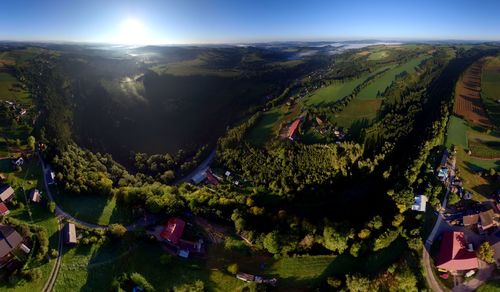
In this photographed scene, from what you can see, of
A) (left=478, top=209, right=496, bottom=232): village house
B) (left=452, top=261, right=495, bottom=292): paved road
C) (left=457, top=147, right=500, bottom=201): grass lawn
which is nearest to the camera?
(left=452, top=261, right=495, bottom=292): paved road

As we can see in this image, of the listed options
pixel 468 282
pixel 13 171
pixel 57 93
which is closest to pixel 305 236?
pixel 468 282

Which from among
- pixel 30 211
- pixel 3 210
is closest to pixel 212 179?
pixel 30 211

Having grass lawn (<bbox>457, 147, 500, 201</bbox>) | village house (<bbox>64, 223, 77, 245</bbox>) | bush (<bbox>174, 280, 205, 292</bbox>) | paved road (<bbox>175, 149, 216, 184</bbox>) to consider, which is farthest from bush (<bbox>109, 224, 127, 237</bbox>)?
grass lawn (<bbox>457, 147, 500, 201</bbox>)

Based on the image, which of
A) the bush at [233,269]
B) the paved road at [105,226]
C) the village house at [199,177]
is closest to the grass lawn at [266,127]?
the village house at [199,177]

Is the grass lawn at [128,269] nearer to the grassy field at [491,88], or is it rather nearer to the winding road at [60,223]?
the winding road at [60,223]

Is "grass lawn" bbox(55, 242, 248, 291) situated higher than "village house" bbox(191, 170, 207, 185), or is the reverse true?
"village house" bbox(191, 170, 207, 185)

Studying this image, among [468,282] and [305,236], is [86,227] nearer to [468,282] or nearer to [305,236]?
[305,236]

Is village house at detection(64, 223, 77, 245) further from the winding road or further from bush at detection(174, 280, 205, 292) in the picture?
bush at detection(174, 280, 205, 292)
